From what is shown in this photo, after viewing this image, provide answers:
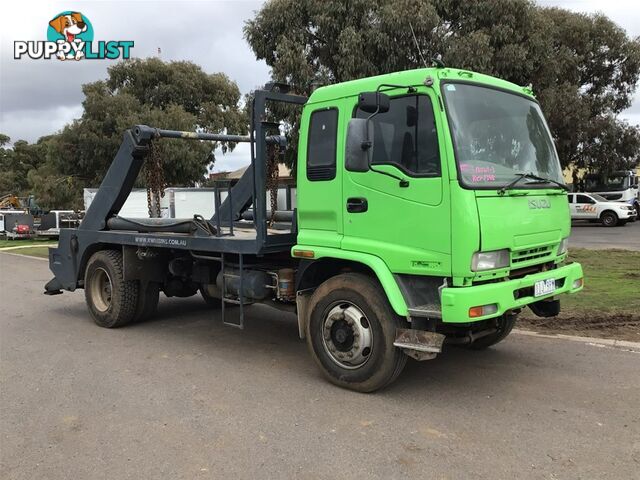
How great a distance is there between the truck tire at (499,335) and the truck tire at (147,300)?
432cm

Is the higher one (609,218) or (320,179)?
(320,179)

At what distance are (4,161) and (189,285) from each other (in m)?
61.0

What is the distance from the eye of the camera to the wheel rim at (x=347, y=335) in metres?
4.65

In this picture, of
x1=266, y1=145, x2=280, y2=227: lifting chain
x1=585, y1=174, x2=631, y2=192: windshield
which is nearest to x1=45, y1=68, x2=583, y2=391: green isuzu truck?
x1=266, y1=145, x2=280, y2=227: lifting chain

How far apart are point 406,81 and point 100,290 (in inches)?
219

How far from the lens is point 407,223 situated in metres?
4.36

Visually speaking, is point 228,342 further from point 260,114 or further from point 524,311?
point 524,311

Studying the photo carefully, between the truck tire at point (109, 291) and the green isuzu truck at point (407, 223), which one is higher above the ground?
the green isuzu truck at point (407, 223)

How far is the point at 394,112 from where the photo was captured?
4.47 m

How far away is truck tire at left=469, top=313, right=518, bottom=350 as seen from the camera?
564 centimetres

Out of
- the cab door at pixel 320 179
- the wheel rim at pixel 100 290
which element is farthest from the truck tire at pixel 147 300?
the cab door at pixel 320 179

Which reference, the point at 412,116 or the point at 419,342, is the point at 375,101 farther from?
the point at 419,342

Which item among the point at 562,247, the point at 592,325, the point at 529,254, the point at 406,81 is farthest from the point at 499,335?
the point at 406,81

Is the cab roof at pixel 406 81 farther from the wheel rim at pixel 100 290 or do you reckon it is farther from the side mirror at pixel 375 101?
the wheel rim at pixel 100 290
